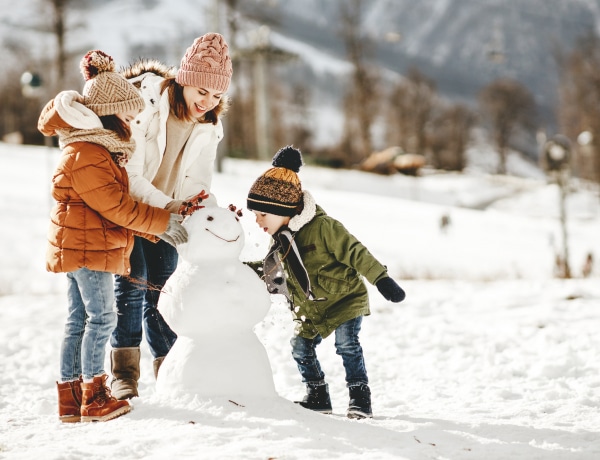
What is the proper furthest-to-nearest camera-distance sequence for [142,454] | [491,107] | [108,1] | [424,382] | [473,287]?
[108,1]
[491,107]
[473,287]
[424,382]
[142,454]

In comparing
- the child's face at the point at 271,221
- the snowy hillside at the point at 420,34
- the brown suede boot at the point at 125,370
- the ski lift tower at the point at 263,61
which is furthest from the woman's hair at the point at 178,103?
the snowy hillside at the point at 420,34

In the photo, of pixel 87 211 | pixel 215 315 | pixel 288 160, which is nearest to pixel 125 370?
pixel 215 315

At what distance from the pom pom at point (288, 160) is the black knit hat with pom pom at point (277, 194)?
1.6 inches

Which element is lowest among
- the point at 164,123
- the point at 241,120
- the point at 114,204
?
the point at 114,204

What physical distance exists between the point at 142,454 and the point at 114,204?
3.44ft

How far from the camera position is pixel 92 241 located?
2742mm

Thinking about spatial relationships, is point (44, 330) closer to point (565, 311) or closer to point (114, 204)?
point (114, 204)

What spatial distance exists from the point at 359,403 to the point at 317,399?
8.7 inches

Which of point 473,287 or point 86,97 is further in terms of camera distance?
point 473,287

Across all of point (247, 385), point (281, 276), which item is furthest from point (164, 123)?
point (247, 385)

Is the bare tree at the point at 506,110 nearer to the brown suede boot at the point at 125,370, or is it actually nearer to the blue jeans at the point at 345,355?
the blue jeans at the point at 345,355

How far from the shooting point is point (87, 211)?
2760mm

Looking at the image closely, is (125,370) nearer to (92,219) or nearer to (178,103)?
(92,219)

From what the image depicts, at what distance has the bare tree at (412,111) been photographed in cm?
4912
